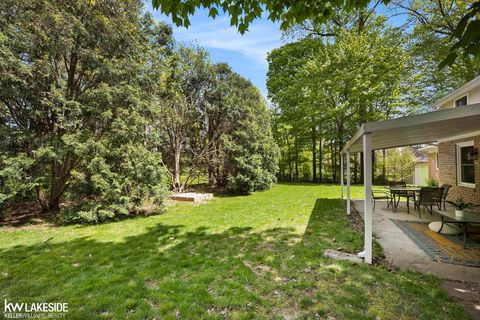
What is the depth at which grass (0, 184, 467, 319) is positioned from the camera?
2.70 meters

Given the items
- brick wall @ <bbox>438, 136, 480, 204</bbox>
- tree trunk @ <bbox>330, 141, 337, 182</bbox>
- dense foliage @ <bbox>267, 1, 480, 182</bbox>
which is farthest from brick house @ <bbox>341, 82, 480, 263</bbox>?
tree trunk @ <bbox>330, 141, 337, 182</bbox>

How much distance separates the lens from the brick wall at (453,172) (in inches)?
278

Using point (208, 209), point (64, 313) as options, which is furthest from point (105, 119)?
point (64, 313)

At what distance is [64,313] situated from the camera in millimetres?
2705

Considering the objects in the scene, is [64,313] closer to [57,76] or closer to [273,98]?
[57,76]

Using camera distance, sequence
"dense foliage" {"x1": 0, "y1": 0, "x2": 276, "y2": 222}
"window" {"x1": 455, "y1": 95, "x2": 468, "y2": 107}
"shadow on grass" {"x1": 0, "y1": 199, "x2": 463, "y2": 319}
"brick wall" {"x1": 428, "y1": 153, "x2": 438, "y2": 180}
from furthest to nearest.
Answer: "brick wall" {"x1": 428, "y1": 153, "x2": 438, "y2": 180}
"window" {"x1": 455, "y1": 95, "x2": 468, "y2": 107}
"dense foliage" {"x1": 0, "y1": 0, "x2": 276, "y2": 222}
"shadow on grass" {"x1": 0, "y1": 199, "x2": 463, "y2": 319}

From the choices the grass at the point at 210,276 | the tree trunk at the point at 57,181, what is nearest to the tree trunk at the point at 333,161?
the grass at the point at 210,276

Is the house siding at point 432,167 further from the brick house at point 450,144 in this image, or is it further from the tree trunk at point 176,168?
the tree trunk at point 176,168

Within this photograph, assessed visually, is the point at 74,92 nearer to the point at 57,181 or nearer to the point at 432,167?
the point at 57,181

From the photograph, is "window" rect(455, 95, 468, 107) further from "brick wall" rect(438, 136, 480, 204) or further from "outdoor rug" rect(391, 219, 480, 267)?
"outdoor rug" rect(391, 219, 480, 267)

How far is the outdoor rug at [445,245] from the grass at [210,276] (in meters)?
1.11

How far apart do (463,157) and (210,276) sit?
31.8ft

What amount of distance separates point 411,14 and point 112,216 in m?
16.5

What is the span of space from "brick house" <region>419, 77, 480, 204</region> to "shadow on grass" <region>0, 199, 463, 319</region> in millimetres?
5554
